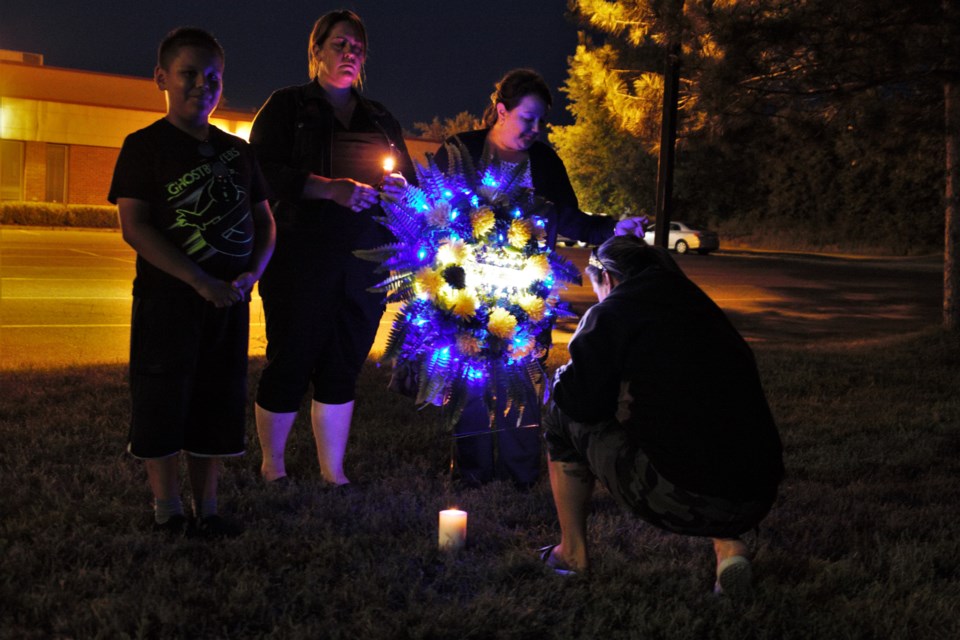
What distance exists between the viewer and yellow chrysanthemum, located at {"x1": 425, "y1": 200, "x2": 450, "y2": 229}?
13.4ft

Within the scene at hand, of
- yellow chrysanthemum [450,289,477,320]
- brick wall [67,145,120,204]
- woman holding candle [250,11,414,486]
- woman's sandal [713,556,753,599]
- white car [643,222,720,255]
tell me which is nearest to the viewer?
woman's sandal [713,556,753,599]

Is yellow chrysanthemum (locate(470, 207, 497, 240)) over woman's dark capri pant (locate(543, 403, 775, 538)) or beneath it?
over

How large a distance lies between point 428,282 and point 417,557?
112 centimetres

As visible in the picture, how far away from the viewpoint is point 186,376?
3.74 meters

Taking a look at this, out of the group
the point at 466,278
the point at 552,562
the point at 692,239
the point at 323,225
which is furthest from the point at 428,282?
the point at 692,239

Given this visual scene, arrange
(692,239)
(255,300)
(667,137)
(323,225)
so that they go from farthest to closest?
(692,239) → (255,300) → (667,137) → (323,225)

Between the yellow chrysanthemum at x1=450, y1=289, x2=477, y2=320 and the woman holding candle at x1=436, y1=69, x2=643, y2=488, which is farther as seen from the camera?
the woman holding candle at x1=436, y1=69, x2=643, y2=488

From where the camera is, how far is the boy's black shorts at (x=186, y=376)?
3680 mm

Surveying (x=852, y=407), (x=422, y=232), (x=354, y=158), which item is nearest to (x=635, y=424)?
(x=422, y=232)

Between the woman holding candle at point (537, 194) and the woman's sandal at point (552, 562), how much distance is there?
0.81 meters

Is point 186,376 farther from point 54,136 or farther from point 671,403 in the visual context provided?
point 54,136

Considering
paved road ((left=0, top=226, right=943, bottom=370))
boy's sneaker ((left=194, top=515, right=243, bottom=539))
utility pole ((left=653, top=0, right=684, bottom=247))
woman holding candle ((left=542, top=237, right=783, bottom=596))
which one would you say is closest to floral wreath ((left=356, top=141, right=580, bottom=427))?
woman holding candle ((left=542, top=237, right=783, bottom=596))

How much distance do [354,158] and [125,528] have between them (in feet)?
6.38

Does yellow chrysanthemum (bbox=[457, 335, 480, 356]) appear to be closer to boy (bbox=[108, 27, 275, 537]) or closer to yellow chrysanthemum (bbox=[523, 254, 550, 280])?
yellow chrysanthemum (bbox=[523, 254, 550, 280])
